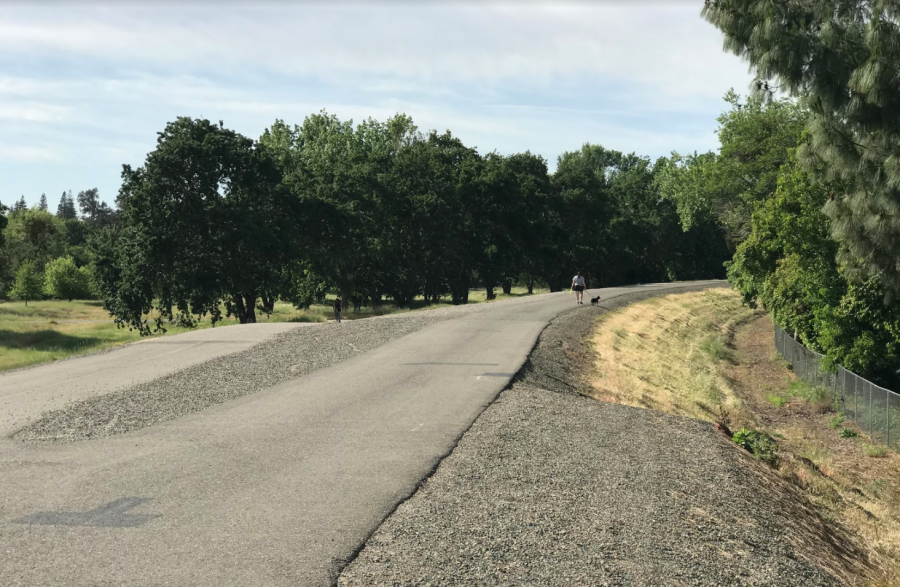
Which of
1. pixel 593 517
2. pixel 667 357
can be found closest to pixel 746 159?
pixel 667 357

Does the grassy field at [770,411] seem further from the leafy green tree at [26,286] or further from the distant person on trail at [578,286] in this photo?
the leafy green tree at [26,286]

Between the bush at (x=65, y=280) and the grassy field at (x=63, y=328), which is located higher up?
the bush at (x=65, y=280)

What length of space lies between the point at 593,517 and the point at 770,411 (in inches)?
736

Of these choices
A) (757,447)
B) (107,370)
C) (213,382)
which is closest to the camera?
(757,447)

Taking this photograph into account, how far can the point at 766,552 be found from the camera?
814 centimetres

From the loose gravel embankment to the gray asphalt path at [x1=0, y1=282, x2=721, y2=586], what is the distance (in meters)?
0.62

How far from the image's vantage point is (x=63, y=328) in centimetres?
5825

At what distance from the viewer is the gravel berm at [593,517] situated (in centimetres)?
710

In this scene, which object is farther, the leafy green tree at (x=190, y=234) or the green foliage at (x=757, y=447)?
the leafy green tree at (x=190, y=234)

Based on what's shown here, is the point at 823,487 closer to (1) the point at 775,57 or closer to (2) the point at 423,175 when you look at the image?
(1) the point at 775,57

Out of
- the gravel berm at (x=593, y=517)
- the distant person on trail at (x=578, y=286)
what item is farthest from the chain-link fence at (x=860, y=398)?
the distant person on trail at (x=578, y=286)

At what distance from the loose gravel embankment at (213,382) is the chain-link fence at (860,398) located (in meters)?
13.6

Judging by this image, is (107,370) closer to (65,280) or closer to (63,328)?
(63,328)

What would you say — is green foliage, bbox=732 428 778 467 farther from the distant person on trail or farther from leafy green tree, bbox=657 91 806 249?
leafy green tree, bbox=657 91 806 249
